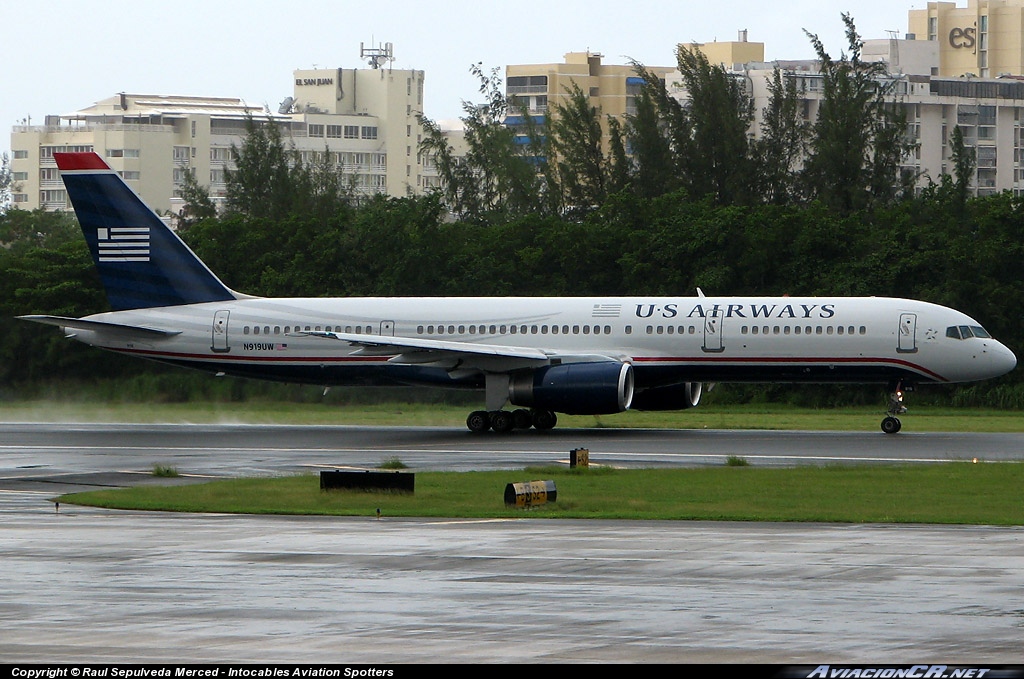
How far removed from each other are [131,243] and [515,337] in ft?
38.7

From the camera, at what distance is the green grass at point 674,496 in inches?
892

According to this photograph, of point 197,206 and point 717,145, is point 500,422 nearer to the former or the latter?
point 717,145

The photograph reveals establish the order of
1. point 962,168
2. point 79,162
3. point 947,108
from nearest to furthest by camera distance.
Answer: point 79,162, point 962,168, point 947,108

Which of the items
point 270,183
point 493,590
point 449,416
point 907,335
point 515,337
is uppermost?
point 270,183

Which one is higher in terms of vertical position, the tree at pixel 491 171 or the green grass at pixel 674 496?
the tree at pixel 491 171

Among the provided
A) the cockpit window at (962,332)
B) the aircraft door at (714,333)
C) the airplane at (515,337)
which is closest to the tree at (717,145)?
the airplane at (515,337)

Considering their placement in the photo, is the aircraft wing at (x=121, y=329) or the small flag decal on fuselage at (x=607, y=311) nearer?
the small flag decal on fuselage at (x=607, y=311)

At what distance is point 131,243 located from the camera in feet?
151

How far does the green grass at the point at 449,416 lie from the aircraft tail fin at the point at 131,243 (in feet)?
17.1

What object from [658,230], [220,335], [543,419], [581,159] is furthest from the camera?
[581,159]

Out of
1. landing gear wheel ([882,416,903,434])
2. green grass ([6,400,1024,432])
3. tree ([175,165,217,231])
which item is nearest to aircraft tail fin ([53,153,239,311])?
green grass ([6,400,1024,432])

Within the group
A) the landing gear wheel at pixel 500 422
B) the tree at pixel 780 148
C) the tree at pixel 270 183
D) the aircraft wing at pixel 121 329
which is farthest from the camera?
the tree at pixel 270 183

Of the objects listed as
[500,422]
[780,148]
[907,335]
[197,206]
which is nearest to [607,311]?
[500,422]

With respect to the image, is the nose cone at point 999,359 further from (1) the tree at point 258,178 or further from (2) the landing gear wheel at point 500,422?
(1) the tree at point 258,178
